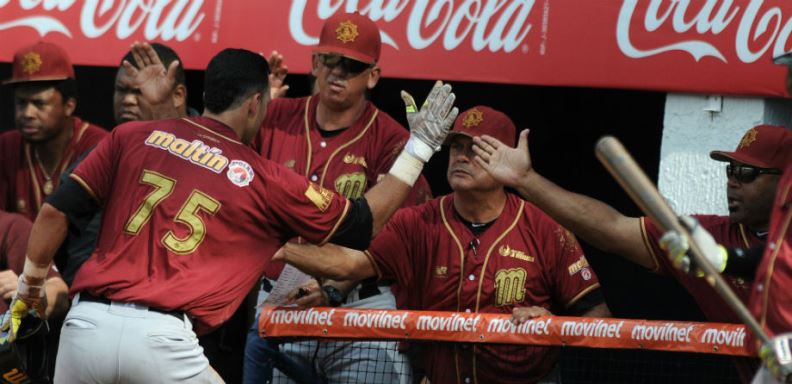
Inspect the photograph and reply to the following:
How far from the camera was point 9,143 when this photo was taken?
746 cm

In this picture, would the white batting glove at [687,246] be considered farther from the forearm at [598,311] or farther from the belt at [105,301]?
the belt at [105,301]

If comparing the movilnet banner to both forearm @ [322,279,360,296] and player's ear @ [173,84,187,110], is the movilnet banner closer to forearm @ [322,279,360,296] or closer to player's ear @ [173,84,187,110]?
forearm @ [322,279,360,296]

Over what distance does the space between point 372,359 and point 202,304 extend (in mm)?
1176

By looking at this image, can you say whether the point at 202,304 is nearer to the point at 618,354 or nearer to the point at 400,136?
the point at 400,136

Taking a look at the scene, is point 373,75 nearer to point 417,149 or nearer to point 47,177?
point 417,149

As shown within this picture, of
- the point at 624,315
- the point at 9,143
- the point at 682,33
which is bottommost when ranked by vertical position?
the point at 624,315

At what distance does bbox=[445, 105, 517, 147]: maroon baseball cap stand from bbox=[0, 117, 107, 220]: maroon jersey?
204 cm

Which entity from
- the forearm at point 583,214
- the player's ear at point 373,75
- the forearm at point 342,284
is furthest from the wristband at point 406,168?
the player's ear at point 373,75

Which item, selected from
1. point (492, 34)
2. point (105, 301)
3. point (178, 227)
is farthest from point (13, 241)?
point (492, 34)

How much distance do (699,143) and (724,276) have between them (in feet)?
4.59

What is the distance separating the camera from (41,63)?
724 centimetres

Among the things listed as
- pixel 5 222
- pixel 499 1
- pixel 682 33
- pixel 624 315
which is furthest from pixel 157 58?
pixel 624 315

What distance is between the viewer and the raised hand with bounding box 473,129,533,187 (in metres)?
5.36

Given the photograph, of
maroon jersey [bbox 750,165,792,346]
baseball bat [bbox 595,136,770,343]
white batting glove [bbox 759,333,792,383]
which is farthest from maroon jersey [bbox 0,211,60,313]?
white batting glove [bbox 759,333,792,383]
